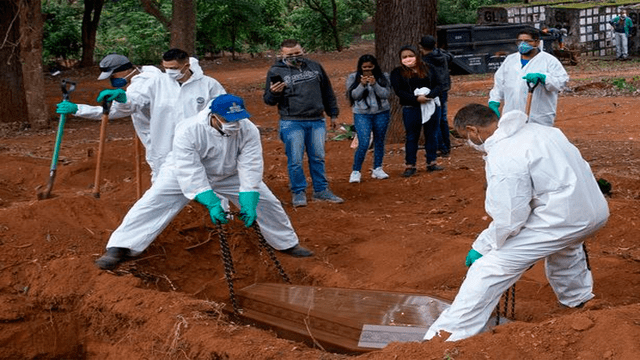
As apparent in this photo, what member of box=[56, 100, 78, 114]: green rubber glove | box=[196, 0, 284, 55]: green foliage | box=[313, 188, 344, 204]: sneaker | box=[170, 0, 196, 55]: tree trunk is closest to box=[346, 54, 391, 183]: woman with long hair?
box=[313, 188, 344, 204]: sneaker

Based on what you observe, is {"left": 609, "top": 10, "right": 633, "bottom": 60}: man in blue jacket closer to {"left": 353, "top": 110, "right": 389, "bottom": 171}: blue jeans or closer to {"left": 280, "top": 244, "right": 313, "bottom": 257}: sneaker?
{"left": 353, "top": 110, "right": 389, "bottom": 171}: blue jeans

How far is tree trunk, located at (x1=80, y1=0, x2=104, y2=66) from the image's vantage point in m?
27.3

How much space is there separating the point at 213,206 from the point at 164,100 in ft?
6.72

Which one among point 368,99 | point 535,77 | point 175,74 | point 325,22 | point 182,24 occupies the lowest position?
point 325,22

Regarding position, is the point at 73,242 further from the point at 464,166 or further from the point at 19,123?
the point at 19,123

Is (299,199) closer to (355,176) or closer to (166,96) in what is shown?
(355,176)

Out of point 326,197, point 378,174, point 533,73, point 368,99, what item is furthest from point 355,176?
point 533,73

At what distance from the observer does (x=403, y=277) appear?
8.26 meters

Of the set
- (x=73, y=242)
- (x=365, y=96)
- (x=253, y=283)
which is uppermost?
(x=365, y=96)

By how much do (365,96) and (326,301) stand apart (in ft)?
13.5

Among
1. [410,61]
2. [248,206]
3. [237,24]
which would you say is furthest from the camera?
[237,24]

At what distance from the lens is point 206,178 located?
762 centimetres

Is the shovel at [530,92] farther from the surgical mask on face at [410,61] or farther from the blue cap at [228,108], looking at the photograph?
the blue cap at [228,108]

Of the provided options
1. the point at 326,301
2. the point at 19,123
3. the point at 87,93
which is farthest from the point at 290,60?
the point at 87,93
